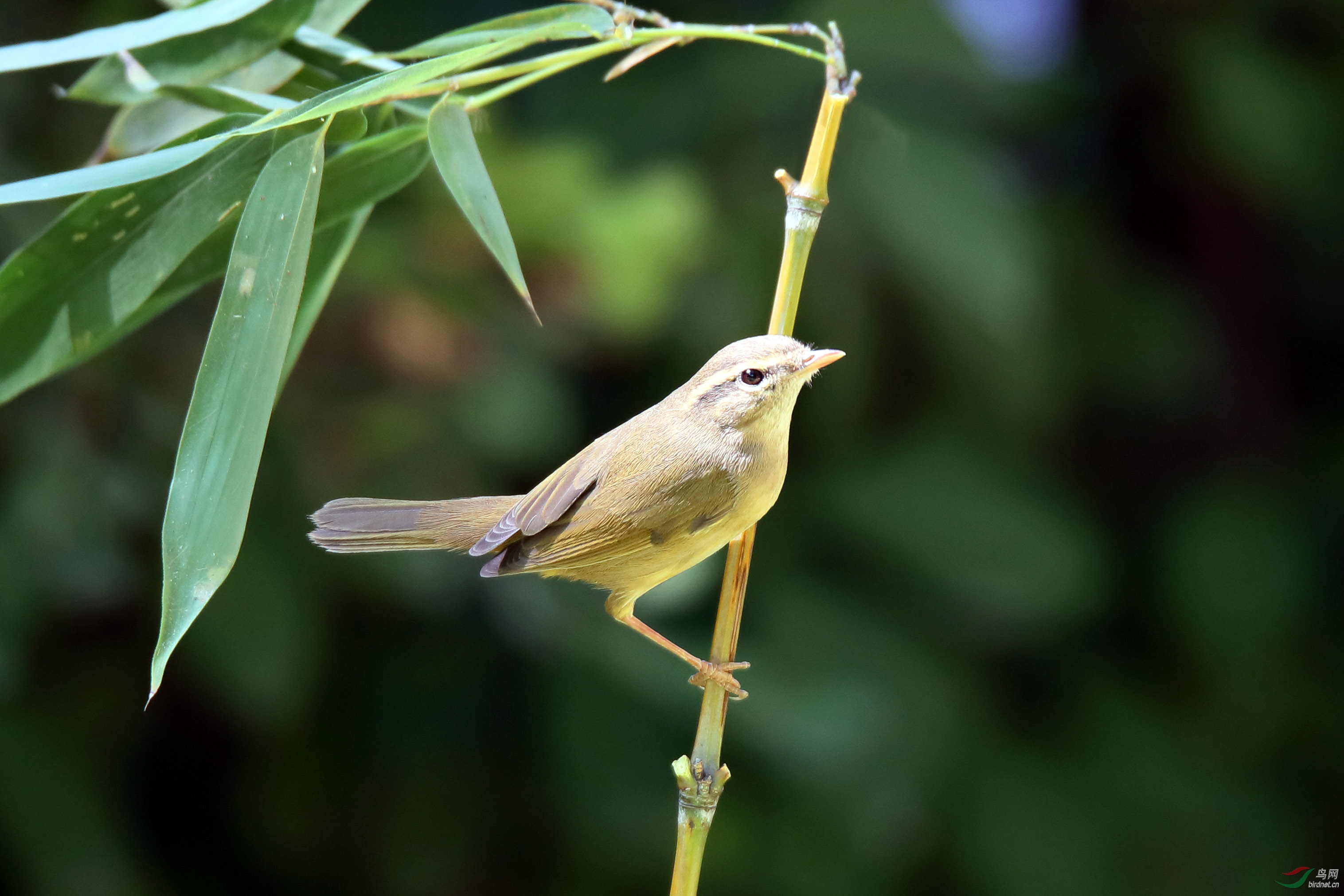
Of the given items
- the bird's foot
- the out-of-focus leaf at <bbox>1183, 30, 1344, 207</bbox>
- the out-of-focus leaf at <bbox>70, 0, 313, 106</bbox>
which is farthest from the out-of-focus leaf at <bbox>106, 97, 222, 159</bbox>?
the out-of-focus leaf at <bbox>1183, 30, 1344, 207</bbox>

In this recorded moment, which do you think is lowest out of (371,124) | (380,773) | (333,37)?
(380,773)

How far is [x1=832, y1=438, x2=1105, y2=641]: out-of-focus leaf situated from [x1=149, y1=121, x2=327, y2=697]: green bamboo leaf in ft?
9.64

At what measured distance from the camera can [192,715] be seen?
391cm

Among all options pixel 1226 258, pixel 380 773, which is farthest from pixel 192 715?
pixel 1226 258

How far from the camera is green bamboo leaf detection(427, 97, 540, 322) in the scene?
4.53 ft

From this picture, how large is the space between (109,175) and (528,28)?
598 millimetres

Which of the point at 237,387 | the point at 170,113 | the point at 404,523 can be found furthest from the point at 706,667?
the point at 170,113

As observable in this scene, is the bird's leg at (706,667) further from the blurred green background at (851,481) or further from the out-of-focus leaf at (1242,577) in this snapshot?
the out-of-focus leaf at (1242,577)

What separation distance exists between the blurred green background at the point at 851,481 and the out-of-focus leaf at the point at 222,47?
1.78 metres

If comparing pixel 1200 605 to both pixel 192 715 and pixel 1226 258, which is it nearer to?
pixel 1226 258

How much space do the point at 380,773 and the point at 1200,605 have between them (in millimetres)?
3102

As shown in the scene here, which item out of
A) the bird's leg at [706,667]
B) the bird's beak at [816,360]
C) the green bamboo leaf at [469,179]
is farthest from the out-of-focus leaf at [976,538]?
the green bamboo leaf at [469,179]

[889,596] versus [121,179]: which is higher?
[889,596]

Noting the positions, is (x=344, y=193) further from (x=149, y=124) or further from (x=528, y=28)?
(x=149, y=124)
